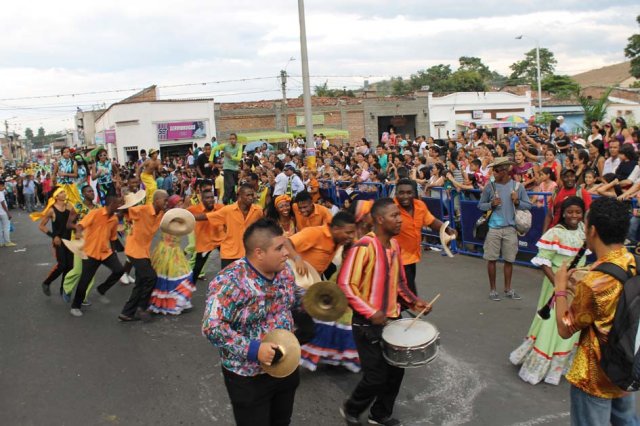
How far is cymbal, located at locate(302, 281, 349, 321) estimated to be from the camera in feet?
11.6

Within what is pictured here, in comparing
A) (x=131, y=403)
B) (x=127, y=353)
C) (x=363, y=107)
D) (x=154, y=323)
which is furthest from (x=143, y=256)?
(x=363, y=107)

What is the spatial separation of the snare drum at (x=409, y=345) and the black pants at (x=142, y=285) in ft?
13.5

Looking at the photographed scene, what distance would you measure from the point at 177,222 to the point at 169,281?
145cm

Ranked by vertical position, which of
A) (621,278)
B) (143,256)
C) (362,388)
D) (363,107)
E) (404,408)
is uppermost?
(363,107)

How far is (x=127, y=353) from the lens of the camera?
20.9ft

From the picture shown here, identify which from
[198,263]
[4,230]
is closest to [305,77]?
[198,263]

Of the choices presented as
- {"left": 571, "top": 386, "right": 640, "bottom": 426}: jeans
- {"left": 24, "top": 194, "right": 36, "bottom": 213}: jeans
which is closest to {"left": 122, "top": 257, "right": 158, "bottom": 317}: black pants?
{"left": 571, "top": 386, "right": 640, "bottom": 426}: jeans

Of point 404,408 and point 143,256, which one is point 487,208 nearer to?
point 404,408

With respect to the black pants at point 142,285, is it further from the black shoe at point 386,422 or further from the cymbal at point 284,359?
the cymbal at point 284,359

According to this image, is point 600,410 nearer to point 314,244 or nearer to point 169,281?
point 314,244

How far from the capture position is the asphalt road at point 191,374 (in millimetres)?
4812

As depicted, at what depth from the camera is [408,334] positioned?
13.4 feet

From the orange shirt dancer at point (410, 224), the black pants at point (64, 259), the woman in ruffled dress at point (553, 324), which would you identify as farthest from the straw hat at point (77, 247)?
the woman in ruffled dress at point (553, 324)

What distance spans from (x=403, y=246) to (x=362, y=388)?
101 inches
